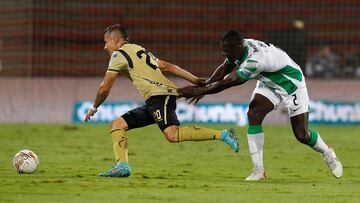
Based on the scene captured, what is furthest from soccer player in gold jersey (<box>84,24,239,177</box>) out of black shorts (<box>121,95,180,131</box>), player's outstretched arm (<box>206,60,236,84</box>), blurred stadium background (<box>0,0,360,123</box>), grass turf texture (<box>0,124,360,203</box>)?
blurred stadium background (<box>0,0,360,123</box>)

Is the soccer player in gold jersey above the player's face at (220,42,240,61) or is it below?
below

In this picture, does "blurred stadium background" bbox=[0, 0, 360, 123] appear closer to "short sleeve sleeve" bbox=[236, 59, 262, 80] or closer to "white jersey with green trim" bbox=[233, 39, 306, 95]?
"white jersey with green trim" bbox=[233, 39, 306, 95]

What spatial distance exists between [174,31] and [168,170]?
41.0 ft

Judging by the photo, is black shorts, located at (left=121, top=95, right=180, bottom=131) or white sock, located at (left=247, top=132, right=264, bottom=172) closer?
white sock, located at (left=247, top=132, right=264, bottom=172)

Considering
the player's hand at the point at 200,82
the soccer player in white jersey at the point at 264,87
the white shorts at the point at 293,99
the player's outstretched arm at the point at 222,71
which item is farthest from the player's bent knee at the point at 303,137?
the player's hand at the point at 200,82

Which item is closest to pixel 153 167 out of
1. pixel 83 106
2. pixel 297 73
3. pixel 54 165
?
A: pixel 54 165

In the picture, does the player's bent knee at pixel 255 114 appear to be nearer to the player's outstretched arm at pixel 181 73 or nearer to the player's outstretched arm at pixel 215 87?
the player's outstretched arm at pixel 215 87

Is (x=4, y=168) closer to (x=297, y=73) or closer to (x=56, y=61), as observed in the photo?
(x=297, y=73)

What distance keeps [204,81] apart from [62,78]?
11208 mm

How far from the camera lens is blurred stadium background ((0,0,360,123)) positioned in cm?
2403

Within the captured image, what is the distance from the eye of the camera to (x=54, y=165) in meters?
13.1

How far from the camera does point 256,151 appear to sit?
1145 centimetres

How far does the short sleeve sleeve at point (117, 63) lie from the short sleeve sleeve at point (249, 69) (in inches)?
58.4

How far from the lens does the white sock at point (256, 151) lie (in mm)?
11375
